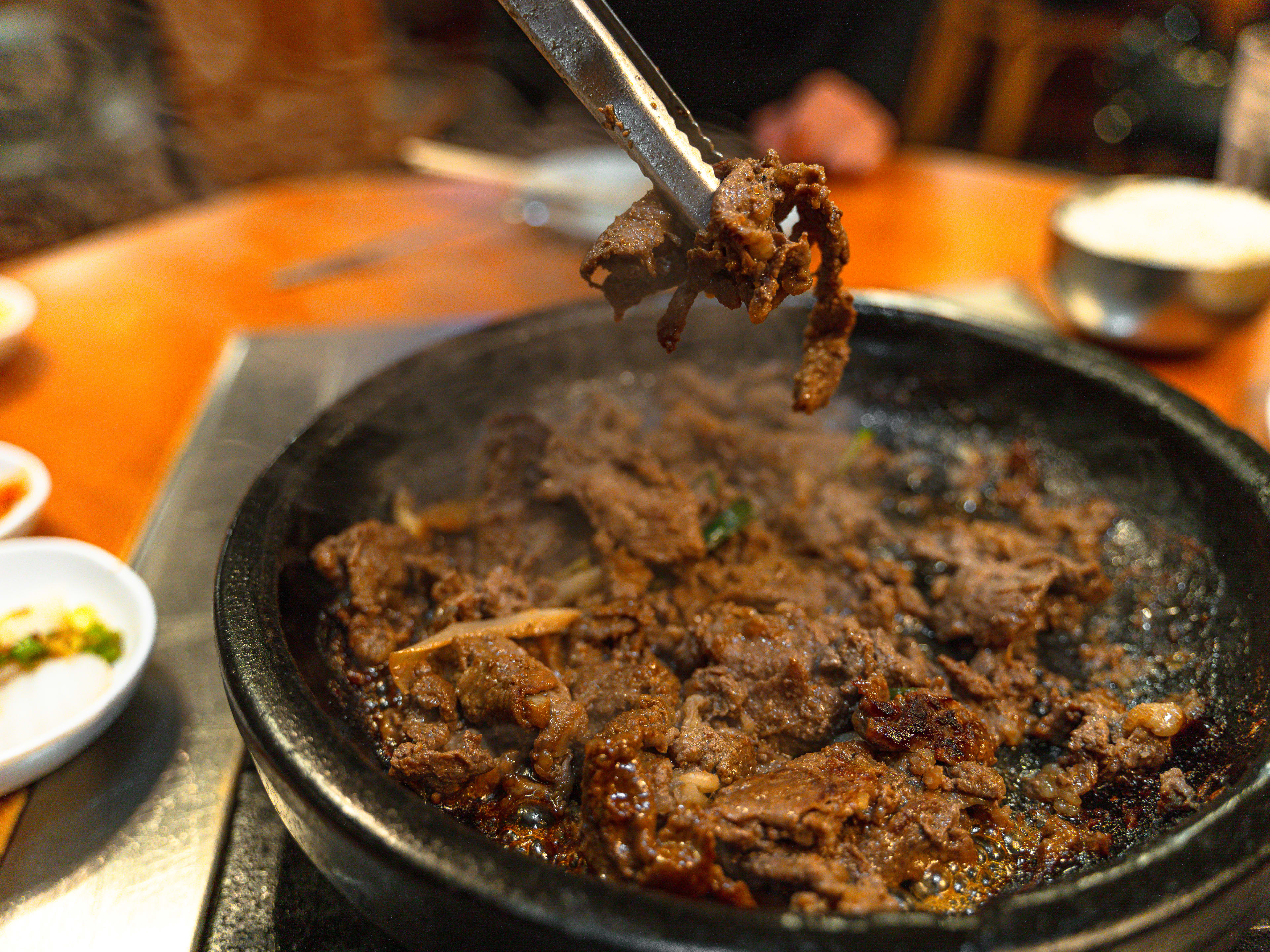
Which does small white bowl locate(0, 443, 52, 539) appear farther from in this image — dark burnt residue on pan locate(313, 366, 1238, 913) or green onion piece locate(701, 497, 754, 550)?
green onion piece locate(701, 497, 754, 550)

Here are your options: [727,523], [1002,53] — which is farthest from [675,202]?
[1002,53]

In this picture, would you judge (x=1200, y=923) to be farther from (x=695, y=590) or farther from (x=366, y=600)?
(x=366, y=600)

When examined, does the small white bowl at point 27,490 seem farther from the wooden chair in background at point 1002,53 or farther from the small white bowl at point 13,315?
the wooden chair in background at point 1002,53

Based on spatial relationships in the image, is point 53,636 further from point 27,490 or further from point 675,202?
point 675,202

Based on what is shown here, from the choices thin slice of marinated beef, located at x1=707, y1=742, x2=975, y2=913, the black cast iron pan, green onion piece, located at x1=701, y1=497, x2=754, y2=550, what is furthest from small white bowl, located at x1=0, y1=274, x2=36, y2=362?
thin slice of marinated beef, located at x1=707, y1=742, x2=975, y2=913

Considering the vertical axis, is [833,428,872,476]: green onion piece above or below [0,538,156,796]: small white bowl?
above

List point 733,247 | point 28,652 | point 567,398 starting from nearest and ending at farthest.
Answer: point 733,247 < point 28,652 < point 567,398

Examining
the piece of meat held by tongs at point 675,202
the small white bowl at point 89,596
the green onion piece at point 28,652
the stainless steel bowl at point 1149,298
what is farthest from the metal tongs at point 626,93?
the stainless steel bowl at point 1149,298
